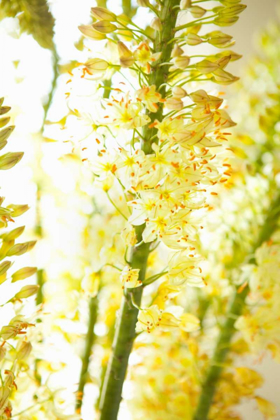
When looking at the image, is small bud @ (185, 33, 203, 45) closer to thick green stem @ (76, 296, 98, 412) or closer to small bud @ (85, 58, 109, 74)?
small bud @ (85, 58, 109, 74)

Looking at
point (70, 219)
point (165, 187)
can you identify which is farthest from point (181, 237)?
point (70, 219)

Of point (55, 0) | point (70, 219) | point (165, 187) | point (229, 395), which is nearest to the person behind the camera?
point (165, 187)

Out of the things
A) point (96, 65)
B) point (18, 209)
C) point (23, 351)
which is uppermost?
point (96, 65)

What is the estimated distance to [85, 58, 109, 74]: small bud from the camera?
1.18 ft

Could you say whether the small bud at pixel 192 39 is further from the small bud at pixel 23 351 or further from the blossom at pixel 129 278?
the small bud at pixel 23 351

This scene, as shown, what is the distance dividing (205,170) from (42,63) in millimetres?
292

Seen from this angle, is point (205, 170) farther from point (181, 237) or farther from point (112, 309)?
point (112, 309)

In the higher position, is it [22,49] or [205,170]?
[22,49]

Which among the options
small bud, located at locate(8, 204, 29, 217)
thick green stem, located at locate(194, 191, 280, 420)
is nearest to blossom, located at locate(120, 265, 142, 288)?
small bud, located at locate(8, 204, 29, 217)

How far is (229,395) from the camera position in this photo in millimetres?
708

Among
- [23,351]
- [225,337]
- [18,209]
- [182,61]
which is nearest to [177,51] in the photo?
[182,61]

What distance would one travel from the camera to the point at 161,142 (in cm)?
37

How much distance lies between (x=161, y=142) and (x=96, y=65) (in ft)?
0.29

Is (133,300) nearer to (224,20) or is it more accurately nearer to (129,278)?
(129,278)
